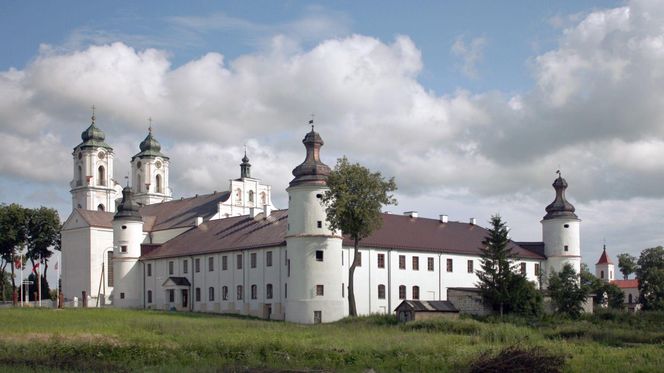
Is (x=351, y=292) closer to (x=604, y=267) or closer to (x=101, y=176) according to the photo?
(x=101, y=176)

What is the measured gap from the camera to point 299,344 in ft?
137

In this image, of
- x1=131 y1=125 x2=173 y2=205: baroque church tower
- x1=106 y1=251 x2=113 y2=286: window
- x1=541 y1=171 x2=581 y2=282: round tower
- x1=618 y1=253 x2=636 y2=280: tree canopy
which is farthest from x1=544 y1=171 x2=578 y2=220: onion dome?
x1=618 y1=253 x2=636 y2=280: tree canopy

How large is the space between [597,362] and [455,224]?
45698 millimetres

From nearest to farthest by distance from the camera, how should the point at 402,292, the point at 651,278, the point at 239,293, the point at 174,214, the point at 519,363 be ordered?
the point at 519,363, the point at 239,293, the point at 402,292, the point at 174,214, the point at 651,278

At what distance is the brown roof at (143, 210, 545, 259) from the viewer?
72250mm

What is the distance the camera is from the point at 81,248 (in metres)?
87.7

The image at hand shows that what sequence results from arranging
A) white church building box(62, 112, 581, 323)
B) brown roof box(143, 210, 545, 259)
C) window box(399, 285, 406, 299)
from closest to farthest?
white church building box(62, 112, 581, 323)
brown roof box(143, 210, 545, 259)
window box(399, 285, 406, 299)

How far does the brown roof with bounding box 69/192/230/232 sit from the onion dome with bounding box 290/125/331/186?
2246cm

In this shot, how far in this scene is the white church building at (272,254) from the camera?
2566 inches

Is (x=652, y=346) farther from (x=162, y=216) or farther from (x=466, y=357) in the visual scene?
(x=162, y=216)

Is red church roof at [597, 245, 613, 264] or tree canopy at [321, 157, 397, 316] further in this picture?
red church roof at [597, 245, 613, 264]

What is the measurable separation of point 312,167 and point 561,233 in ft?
88.1

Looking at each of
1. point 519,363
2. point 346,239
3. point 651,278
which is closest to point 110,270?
point 346,239

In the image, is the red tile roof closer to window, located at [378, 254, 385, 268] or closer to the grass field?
window, located at [378, 254, 385, 268]
